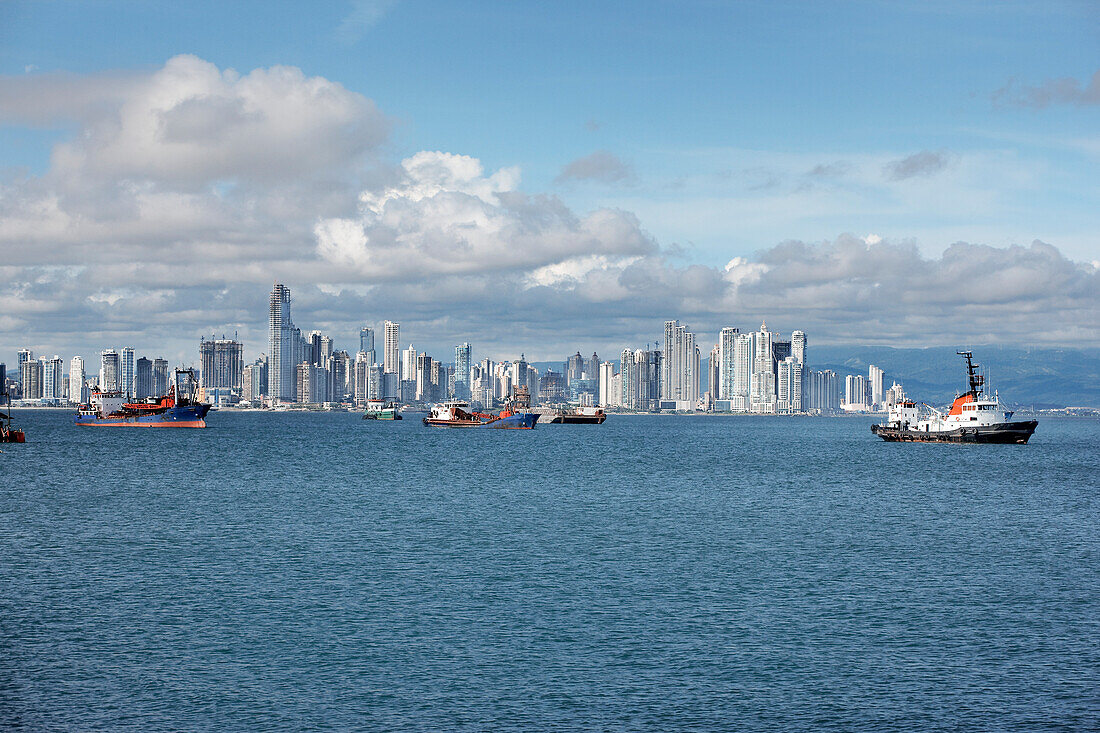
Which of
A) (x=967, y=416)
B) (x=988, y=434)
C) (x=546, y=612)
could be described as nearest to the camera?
(x=546, y=612)

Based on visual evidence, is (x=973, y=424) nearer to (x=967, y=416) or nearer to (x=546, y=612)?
(x=967, y=416)

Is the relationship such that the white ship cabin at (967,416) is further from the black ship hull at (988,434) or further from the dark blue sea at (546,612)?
the dark blue sea at (546,612)

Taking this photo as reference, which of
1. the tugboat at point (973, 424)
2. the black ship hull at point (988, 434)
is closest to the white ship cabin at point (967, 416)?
the tugboat at point (973, 424)

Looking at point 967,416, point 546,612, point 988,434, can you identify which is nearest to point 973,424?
point 967,416

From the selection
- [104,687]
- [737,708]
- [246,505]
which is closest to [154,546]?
[246,505]

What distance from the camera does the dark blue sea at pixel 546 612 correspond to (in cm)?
3016

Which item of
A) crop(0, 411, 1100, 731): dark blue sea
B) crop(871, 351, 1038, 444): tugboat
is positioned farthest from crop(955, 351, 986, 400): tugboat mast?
crop(0, 411, 1100, 731): dark blue sea

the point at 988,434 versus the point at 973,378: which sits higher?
the point at 973,378

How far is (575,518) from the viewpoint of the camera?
73500 mm

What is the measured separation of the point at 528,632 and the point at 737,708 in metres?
10.5

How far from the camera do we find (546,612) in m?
41.8

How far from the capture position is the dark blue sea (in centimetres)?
3016

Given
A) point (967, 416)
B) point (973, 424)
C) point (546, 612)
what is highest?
point (967, 416)

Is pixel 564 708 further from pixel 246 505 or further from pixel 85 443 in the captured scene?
pixel 85 443
